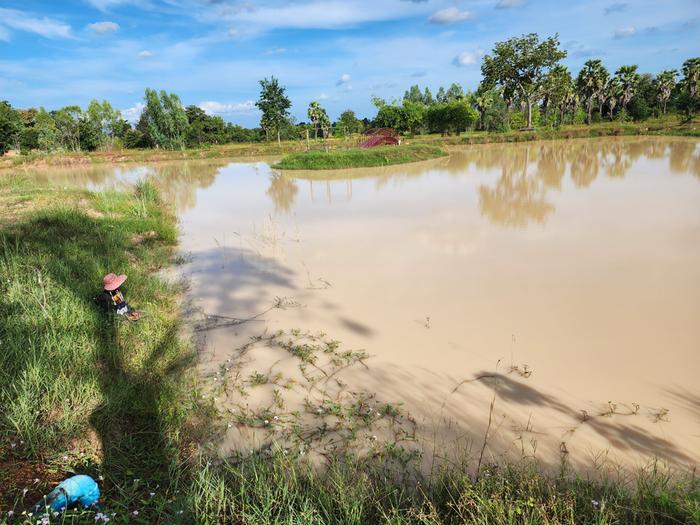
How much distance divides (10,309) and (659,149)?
27525mm

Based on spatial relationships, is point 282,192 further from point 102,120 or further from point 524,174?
point 102,120

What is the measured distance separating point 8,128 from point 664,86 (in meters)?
62.0

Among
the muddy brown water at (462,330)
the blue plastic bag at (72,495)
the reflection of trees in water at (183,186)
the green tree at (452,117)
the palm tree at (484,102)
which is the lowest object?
the muddy brown water at (462,330)

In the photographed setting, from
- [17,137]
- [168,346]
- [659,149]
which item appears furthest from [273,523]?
[17,137]

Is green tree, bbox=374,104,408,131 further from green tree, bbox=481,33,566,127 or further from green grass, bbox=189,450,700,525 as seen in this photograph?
green grass, bbox=189,450,700,525

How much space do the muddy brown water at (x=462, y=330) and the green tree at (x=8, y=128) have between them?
39.6 metres

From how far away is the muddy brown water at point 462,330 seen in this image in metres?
2.81

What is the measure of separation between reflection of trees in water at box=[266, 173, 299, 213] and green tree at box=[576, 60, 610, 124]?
3698cm

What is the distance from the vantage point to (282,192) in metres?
14.8

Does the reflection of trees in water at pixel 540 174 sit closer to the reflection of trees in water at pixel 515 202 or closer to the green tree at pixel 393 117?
the reflection of trees in water at pixel 515 202

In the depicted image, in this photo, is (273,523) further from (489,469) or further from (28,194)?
(28,194)

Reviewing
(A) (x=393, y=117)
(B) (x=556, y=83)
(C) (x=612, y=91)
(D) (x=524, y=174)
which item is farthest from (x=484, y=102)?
(D) (x=524, y=174)

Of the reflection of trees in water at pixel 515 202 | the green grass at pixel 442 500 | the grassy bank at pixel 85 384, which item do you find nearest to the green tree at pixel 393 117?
the reflection of trees in water at pixel 515 202

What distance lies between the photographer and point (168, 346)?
382 centimetres
